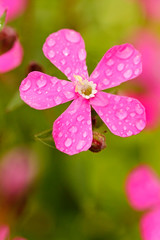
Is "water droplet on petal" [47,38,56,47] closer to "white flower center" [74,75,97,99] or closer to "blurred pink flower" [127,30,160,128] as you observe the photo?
"white flower center" [74,75,97,99]

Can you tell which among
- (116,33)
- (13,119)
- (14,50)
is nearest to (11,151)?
(13,119)

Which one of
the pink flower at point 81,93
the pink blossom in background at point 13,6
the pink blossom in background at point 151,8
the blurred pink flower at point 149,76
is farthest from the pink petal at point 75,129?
the pink blossom in background at point 151,8

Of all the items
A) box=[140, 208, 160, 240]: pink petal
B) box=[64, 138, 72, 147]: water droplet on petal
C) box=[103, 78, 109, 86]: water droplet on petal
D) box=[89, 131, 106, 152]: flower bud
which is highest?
box=[103, 78, 109, 86]: water droplet on petal

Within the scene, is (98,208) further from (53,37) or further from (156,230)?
(53,37)

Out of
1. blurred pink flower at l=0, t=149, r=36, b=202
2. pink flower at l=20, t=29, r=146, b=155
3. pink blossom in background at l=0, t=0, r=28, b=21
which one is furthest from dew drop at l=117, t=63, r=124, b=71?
pink blossom in background at l=0, t=0, r=28, b=21

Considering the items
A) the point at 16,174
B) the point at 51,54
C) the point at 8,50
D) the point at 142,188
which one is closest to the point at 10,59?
the point at 8,50

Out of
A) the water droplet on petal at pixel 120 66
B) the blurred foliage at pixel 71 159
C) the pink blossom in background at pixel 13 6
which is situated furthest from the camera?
→ the pink blossom in background at pixel 13 6

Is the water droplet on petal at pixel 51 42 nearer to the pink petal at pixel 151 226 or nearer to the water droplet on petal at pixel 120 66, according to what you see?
the water droplet on petal at pixel 120 66

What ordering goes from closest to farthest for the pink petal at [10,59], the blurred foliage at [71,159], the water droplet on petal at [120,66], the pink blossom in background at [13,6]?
1. the water droplet on petal at [120,66]
2. the pink petal at [10,59]
3. the blurred foliage at [71,159]
4. the pink blossom in background at [13,6]
